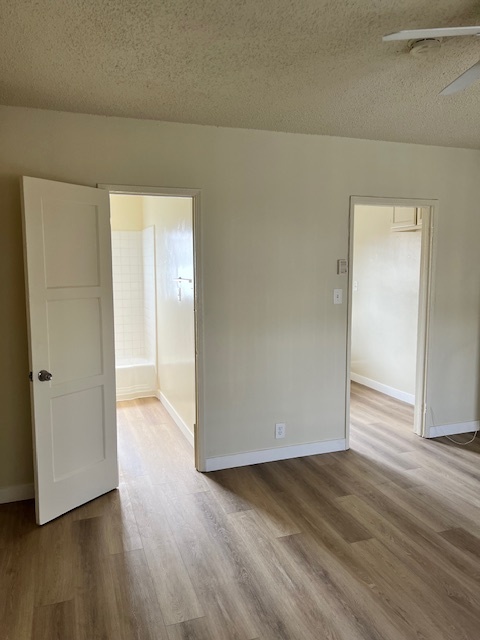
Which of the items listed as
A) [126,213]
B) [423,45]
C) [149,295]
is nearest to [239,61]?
[423,45]

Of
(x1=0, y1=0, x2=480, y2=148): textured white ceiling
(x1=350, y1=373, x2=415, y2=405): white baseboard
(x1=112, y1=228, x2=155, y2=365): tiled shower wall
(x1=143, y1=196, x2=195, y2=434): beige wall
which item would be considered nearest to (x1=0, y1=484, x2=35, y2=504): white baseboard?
(x1=143, y1=196, x2=195, y2=434): beige wall

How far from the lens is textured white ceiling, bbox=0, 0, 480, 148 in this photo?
179 cm

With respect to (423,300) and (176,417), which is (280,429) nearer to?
(176,417)

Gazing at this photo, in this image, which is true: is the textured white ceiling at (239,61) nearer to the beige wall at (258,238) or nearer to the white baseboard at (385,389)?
the beige wall at (258,238)

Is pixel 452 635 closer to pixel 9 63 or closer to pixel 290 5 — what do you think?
pixel 290 5

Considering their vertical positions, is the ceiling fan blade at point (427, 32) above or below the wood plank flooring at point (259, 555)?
above

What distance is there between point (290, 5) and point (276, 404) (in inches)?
106

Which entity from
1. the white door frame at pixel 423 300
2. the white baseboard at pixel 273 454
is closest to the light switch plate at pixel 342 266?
the white door frame at pixel 423 300

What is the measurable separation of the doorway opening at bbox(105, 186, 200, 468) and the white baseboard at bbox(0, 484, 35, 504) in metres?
1.17

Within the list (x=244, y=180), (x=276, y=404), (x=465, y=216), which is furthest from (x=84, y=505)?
(x=465, y=216)

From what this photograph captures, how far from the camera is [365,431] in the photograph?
4348 mm

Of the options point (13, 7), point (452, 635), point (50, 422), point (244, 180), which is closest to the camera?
point (13, 7)

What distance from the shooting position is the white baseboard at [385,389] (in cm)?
520

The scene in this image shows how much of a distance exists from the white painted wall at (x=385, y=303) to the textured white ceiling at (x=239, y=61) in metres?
2.14
